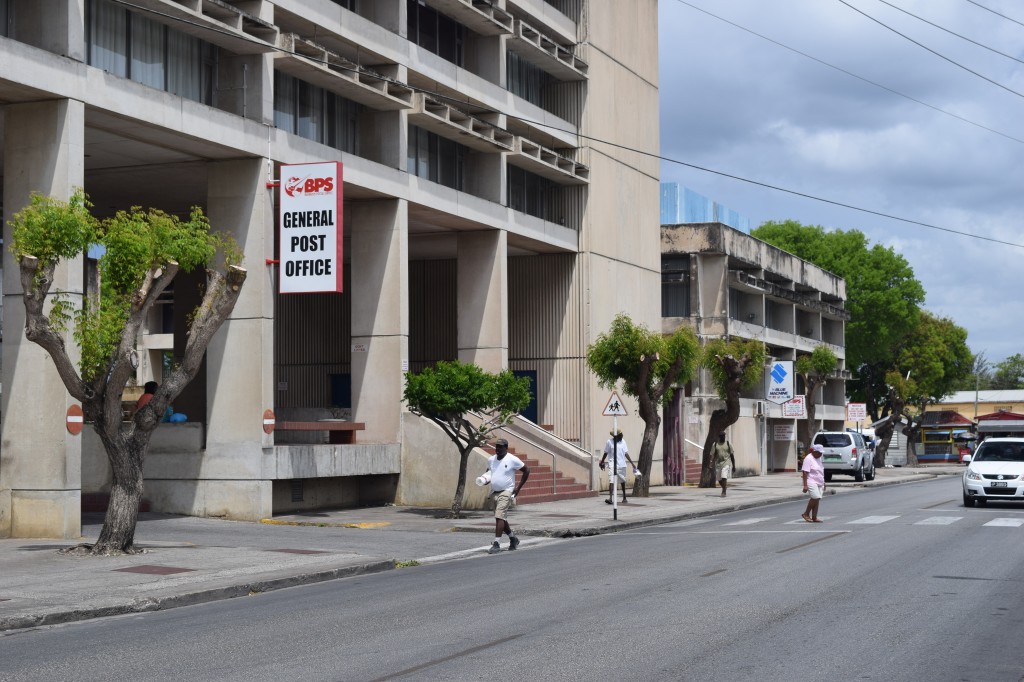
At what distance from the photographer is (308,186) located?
26250 millimetres

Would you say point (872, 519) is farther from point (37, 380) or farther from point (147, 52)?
point (147, 52)

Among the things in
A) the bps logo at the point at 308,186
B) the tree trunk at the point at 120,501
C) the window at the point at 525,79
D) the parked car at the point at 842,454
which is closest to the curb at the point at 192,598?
the tree trunk at the point at 120,501

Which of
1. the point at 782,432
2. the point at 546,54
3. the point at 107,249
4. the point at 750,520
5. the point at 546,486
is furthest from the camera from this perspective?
the point at 782,432

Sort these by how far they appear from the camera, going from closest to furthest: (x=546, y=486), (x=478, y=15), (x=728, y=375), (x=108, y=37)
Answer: (x=108, y=37)
(x=546, y=486)
(x=478, y=15)
(x=728, y=375)

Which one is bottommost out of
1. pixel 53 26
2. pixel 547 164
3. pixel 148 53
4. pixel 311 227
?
pixel 311 227

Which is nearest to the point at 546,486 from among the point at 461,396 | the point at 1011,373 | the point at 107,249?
the point at 461,396

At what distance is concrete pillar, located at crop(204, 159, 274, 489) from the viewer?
2588 centimetres

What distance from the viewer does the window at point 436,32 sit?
3403cm

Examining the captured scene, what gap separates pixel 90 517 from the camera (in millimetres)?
25422

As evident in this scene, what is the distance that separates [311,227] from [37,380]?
23.2 ft

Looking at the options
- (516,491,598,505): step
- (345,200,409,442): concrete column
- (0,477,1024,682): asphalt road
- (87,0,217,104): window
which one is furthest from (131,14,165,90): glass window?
(516,491,598,505): step

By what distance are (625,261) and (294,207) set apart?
60.6 feet

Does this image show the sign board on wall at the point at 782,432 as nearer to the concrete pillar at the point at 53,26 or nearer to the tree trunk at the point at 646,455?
the tree trunk at the point at 646,455

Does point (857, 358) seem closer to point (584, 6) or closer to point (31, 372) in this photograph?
point (584, 6)
